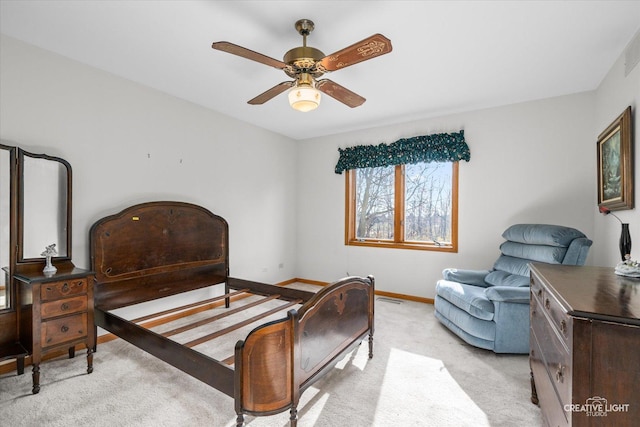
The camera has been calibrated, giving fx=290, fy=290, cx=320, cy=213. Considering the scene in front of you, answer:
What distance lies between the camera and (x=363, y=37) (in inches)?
90.3

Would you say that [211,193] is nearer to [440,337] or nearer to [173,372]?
[173,372]

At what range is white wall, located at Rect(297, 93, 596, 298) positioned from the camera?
3.38m

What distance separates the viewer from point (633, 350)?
0.93m

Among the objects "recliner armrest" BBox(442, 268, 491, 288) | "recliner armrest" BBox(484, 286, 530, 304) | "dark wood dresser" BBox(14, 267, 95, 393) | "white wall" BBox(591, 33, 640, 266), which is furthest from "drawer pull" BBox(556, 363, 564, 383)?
"dark wood dresser" BBox(14, 267, 95, 393)

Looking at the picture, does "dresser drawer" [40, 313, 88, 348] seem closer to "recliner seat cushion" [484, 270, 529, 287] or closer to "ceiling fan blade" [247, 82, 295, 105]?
"ceiling fan blade" [247, 82, 295, 105]

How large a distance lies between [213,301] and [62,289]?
1.24 meters

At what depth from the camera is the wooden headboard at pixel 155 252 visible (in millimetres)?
2803

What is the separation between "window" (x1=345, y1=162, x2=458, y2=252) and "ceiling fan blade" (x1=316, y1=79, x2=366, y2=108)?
2209 mm

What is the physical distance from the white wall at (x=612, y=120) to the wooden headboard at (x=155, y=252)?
161 inches

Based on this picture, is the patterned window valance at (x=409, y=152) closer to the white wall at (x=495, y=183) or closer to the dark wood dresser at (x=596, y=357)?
the white wall at (x=495, y=183)

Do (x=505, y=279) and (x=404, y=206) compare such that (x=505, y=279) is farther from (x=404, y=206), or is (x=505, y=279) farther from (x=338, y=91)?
(x=338, y=91)

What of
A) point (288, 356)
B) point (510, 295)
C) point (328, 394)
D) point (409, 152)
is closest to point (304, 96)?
point (288, 356)

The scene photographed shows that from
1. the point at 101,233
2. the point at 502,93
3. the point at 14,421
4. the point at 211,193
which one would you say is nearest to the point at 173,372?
the point at 14,421

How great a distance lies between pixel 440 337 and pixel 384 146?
2.81m
